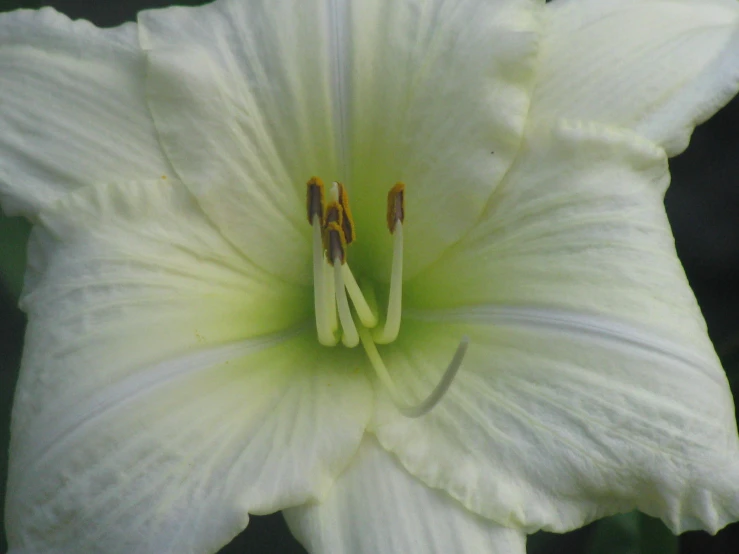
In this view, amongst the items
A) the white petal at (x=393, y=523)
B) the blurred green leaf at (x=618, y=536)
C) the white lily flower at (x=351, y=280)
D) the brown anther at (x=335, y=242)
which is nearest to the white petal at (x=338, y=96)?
the white lily flower at (x=351, y=280)

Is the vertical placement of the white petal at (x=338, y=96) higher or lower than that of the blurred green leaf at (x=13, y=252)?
higher

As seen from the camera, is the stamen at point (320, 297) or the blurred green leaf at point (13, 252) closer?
the stamen at point (320, 297)

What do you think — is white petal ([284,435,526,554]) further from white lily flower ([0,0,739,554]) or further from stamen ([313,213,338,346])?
stamen ([313,213,338,346])

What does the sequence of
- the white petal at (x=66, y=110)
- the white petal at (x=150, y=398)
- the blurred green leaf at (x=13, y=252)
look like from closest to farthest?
the white petal at (x=150, y=398), the white petal at (x=66, y=110), the blurred green leaf at (x=13, y=252)

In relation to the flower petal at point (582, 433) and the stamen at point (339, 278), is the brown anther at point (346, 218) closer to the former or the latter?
the stamen at point (339, 278)

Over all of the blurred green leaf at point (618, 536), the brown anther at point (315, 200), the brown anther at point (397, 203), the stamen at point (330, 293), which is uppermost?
the brown anther at point (315, 200)

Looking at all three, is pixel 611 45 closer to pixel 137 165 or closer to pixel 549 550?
pixel 137 165

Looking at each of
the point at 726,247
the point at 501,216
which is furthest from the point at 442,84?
the point at 726,247
